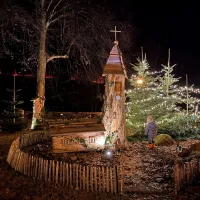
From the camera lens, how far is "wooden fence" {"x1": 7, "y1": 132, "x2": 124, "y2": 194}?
7.43 meters

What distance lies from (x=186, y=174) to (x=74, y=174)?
3.05 metres

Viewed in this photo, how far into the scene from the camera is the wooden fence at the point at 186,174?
7.48m

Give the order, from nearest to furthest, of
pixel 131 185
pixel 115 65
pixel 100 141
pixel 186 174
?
pixel 186 174, pixel 131 185, pixel 100 141, pixel 115 65

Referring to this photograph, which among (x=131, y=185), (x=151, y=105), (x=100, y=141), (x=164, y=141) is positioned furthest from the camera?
(x=151, y=105)

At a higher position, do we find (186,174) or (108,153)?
(108,153)

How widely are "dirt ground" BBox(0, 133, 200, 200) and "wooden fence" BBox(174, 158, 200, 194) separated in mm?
209

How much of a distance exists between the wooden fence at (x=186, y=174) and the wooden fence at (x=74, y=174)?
1443 mm

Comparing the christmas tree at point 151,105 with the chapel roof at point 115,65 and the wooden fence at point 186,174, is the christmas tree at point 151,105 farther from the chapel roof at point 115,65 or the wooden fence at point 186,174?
the wooden fence at point 186,174

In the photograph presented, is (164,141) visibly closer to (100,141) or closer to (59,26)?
(100,141)

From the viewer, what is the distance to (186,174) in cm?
790

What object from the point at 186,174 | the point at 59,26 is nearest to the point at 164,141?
the point at 186,174

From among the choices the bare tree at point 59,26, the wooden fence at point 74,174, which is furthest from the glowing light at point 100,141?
the bare tree at point 59,26

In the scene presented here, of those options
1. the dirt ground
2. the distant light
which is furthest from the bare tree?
the dirt ground

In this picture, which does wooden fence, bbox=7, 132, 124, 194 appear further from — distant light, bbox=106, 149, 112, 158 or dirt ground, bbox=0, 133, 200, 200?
distant light, bbox=106, 149, 112, 158
